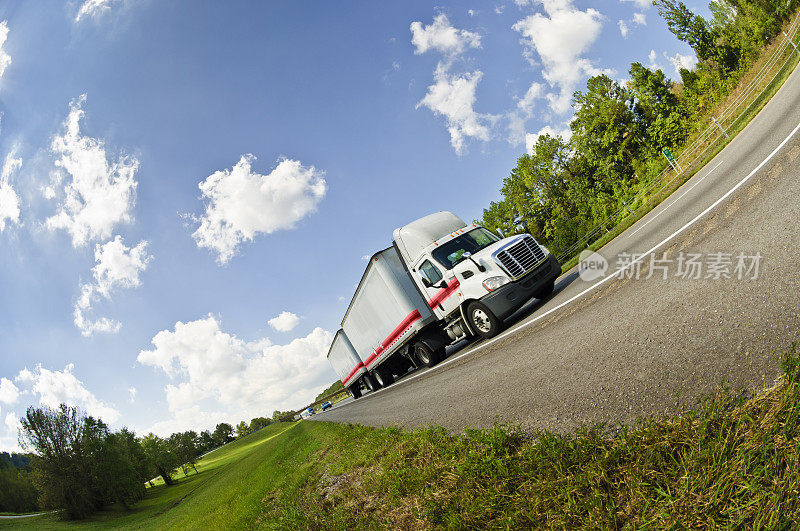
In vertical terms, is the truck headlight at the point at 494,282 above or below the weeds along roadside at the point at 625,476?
above

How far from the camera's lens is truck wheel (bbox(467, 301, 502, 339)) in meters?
9.59

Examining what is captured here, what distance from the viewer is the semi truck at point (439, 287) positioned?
9.47m

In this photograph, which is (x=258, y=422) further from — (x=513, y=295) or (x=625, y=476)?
(x=625, y=476)

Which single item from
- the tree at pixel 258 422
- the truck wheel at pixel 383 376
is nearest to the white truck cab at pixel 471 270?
the truck wheel at pixel 383 376

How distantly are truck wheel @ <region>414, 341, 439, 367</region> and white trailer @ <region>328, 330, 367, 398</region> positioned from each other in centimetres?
664

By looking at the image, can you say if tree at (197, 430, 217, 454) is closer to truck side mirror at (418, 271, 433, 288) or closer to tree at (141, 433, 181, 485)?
tree at (141, 433, 181, 485)

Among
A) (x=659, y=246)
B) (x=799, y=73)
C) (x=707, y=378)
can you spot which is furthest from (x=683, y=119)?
(x=707, y=378)

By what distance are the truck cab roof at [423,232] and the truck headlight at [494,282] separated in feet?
9.28

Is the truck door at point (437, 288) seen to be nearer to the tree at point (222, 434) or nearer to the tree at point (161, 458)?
the tree at point (161, 458)

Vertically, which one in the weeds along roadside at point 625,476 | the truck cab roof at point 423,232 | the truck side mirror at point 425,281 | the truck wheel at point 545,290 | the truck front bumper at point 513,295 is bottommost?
the weeds along roadside at point 625,476

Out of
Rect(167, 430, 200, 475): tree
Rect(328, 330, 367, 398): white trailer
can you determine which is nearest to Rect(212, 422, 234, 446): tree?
Rect(167, 430, 200, 475): tree

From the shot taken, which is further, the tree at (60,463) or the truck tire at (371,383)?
the tree at (60,463)

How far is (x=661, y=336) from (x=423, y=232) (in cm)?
850

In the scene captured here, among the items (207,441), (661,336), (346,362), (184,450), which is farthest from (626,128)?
(207,441)
